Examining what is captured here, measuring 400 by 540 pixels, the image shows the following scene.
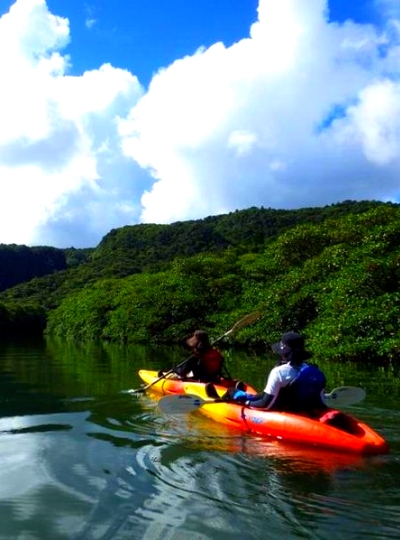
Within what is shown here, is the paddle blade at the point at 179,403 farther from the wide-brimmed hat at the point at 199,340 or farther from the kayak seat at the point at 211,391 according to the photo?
the wide-brimmed hat at the point at 199,340

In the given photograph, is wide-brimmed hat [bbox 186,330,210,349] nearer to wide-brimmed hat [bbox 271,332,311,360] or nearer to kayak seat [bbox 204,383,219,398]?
kayak seat [bbox 204,383,219,398]

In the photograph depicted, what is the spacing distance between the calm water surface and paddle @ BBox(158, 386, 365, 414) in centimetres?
28

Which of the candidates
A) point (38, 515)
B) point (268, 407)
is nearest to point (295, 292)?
point (268, 407)

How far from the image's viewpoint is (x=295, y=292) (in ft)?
81.6

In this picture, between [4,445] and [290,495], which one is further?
[4,445]

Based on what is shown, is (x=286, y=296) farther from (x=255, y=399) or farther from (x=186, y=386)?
(x=255, y=399)

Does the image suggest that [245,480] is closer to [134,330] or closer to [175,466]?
[175,466]

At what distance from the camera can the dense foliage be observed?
19.5 meters

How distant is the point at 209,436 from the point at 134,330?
1219 inches

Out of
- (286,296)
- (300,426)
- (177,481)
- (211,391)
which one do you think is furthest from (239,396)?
(286,296)

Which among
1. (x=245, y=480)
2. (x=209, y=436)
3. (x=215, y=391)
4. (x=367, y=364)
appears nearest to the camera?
(x=245, y=480)

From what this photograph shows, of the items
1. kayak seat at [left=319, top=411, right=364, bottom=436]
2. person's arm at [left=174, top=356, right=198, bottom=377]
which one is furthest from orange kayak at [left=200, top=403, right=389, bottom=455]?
person's arm at [left=174, top=356, right=198, bottom=377]

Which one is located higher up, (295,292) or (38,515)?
(295,292)

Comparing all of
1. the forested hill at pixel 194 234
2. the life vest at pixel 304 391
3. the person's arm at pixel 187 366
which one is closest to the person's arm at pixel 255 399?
the life vest at pixel 304 391
